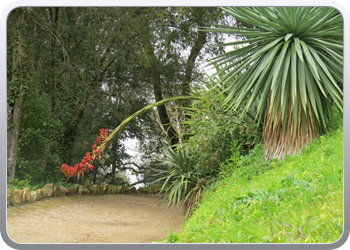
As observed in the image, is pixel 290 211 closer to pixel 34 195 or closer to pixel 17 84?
pixel 34 195

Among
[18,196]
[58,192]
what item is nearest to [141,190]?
[58,192]

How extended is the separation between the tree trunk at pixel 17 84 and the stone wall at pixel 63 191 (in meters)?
0.61

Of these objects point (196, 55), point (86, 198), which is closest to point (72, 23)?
point (196, 55)

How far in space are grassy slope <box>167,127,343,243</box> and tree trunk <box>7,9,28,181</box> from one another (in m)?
4.28

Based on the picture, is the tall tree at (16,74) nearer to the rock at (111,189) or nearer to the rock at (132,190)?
the rock at (111,189)

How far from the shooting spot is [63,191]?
804 cm

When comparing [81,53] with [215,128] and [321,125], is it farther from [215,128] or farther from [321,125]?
[321,125]

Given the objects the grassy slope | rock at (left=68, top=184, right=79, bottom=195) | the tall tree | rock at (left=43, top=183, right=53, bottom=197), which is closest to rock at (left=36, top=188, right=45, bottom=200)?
rock at (left=43, top=183, right=53, bottom=197)

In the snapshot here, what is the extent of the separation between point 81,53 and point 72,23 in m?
0.74

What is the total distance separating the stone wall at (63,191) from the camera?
222 inches

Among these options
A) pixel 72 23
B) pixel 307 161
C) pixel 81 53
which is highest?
pixel 72 23

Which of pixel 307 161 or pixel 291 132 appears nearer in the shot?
pixel 307 161

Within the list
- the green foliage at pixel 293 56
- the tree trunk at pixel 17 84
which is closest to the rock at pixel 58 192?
the tree trunk at pixel 17 84
